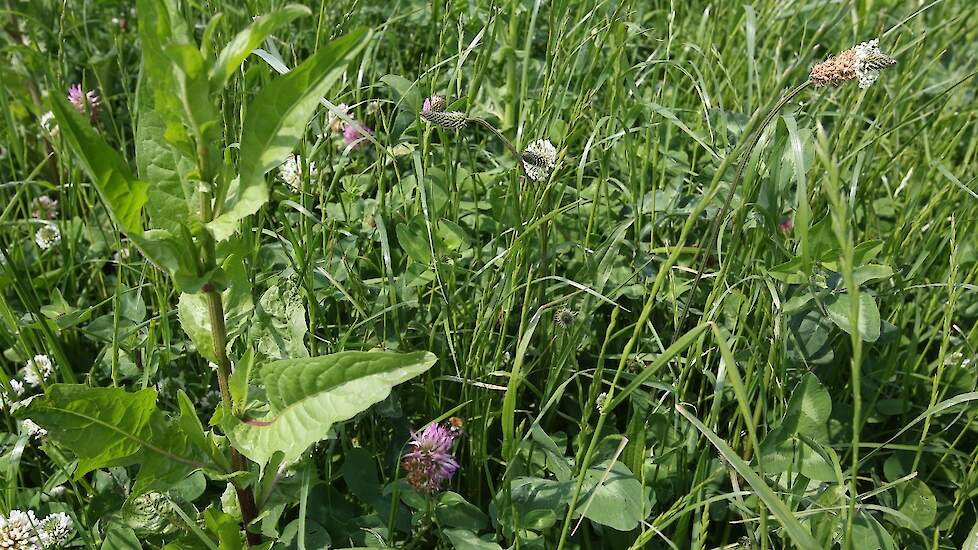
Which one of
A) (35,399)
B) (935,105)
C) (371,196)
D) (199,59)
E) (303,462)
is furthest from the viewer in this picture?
(935,105)

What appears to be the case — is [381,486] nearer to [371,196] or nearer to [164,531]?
[164,531]

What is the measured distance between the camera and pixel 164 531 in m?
1.32

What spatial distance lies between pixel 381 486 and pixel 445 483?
0.37ft

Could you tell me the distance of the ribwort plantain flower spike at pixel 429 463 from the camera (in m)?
1.34

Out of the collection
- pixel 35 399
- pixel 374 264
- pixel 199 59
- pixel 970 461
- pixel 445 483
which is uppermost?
pixel 199 59

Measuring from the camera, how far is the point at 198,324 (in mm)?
1233

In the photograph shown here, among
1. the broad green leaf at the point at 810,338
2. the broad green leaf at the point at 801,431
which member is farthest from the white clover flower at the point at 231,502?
the broad green leaf at the point at 810,338

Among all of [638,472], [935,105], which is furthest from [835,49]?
[638,472]

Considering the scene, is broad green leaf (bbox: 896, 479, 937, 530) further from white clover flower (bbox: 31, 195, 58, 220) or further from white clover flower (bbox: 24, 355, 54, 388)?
white clover flower (bbox: 31, 195, 58, 220)

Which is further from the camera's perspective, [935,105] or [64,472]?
[935,105]

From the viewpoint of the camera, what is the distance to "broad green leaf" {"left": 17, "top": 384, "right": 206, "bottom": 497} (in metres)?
1.09

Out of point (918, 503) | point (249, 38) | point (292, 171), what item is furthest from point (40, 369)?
point (918, 503)

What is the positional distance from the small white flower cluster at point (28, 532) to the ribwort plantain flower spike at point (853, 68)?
1324 mm

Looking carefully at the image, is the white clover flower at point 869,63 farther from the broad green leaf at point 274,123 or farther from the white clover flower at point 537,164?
the broad green leaf at point 274,123
